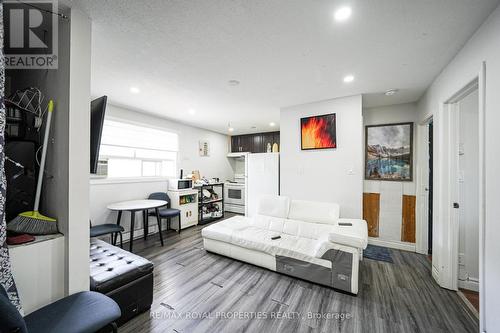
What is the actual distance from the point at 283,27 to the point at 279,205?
8.33ft

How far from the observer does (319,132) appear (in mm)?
3250

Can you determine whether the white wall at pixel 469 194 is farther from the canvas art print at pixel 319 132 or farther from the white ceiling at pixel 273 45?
the canvas art print at pixel 319 132

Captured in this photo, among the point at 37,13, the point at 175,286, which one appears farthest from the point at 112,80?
the point at 175,286

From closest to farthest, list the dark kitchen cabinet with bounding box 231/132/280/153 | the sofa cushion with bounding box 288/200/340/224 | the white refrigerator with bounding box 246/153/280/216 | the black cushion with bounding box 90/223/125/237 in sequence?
the black cushion with bounding box 90/223/125/237
the sofa cushion with bounding box 288/200/340/224
the white refrigerator with bounding box 246/153/280/216
the dark kitchen cabinet with bounding box 231/132/280/153

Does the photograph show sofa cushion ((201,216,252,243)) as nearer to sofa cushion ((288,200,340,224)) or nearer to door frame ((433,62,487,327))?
sofa cushion ((288,200,340,224))

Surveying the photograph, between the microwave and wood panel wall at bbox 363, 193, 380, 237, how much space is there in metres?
3.80

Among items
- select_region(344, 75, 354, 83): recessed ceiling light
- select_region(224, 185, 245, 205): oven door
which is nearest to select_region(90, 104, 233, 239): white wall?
select_region(224, 185, 245, 205): oven door

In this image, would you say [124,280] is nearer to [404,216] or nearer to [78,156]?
[78,156]

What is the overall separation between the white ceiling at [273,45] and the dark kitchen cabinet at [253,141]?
298cm

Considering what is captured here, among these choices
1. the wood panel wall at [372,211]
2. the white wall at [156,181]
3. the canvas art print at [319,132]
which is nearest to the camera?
the canvas art print at [319,132]
